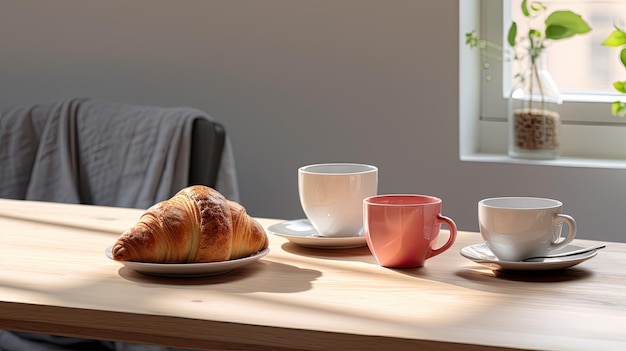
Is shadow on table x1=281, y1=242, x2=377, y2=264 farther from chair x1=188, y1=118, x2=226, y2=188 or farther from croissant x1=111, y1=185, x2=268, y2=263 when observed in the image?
chair x1=188, y1=118, x2=226, y2=188

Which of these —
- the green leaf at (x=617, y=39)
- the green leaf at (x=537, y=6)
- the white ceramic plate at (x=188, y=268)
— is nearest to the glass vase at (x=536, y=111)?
the green leaf at (x=537, y=6)

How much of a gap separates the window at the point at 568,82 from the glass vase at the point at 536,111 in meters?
0.06

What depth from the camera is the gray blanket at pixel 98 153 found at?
7.33 ft

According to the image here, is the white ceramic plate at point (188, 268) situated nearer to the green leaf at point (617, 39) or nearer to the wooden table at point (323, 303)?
the wooden table at point (323, 303)

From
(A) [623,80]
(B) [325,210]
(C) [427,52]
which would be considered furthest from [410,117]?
(B) [325,210]

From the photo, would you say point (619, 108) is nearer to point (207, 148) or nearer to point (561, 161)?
point (561, 161)

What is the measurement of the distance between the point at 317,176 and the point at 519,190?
1.09 m

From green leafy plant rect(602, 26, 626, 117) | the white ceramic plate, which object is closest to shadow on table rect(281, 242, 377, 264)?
the white ceramic plate

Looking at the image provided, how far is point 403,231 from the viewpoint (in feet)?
3.48

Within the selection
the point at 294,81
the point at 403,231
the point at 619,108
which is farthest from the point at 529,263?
the point at 294,81

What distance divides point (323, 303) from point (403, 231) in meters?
0.17

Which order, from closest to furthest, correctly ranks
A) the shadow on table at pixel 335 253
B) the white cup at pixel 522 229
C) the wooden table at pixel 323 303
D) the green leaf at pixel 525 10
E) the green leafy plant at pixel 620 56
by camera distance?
the wooden table at pixel 323 303 → the white cup at pixel 522 229 → the shadow on table at pixel 335 253 → the green leafy plant at pixel 620 56 → the green leaf at pixel 525 10

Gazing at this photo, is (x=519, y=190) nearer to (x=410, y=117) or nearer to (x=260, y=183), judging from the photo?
(x=410, y=117)

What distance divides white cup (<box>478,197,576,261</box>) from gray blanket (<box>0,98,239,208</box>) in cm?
125
